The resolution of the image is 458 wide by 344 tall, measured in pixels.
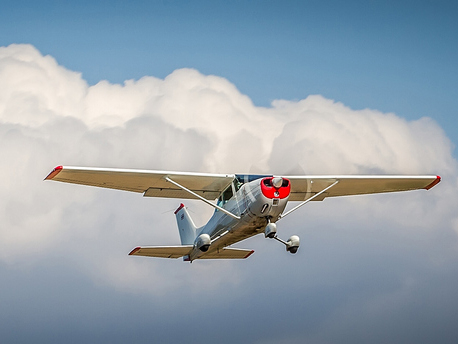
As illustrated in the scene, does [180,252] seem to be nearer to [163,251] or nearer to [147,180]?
[163,251]

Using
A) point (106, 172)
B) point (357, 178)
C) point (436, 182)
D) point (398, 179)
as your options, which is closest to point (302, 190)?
point (357, 178)

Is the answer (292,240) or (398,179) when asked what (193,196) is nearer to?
(292,240)

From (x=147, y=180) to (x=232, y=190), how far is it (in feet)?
9.38

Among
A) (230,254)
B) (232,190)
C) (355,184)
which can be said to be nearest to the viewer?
(232,190)

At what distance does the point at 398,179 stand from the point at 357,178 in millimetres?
1766

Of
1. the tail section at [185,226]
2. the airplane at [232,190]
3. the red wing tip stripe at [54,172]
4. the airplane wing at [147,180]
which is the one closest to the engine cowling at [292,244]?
the airplane at [232,190]

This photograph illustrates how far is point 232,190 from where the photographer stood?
2234cm

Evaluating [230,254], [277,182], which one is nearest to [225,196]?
[277,182]

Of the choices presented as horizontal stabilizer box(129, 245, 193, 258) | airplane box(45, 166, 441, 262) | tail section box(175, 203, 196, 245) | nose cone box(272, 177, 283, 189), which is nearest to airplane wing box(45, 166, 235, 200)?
airplane box(45, 166, 441, 262)

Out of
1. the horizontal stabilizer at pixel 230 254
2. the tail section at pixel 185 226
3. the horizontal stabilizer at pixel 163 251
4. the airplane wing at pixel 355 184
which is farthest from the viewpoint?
the tail section at pixel 185 226

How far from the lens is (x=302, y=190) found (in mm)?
25094

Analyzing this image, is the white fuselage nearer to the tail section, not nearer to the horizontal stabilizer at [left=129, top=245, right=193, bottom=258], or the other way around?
the horizontal stabilizer at [left=129, top=245, right=193, bottom=258]

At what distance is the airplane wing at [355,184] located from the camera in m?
24.5

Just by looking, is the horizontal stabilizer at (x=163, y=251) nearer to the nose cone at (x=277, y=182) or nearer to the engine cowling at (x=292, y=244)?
the engine cowling at (x=292, y=244)
